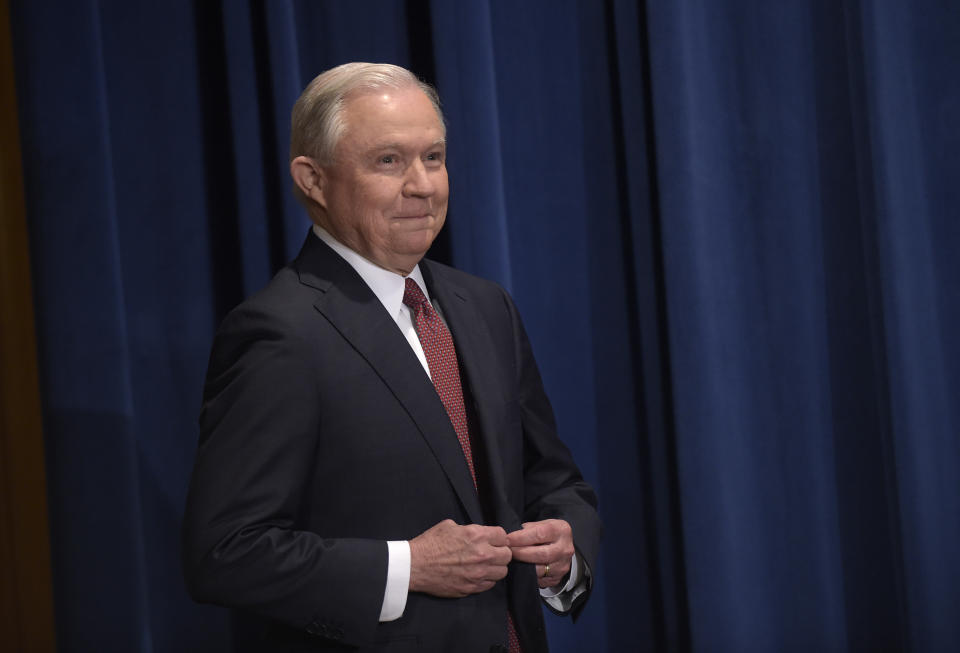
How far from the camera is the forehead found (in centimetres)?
→ 129

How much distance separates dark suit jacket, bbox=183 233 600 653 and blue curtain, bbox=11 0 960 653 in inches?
27.6

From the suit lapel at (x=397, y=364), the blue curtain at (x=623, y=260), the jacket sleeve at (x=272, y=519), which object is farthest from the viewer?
the blue curtain at (x=623, y=260)

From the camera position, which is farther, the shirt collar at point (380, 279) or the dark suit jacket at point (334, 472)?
the shirt collar at point (380, 279)

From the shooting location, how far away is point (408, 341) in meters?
1.32

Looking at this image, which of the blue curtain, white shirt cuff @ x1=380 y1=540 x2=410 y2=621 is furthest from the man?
the blue curtain

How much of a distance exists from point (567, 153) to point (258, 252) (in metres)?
0.70

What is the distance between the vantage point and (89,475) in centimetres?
188

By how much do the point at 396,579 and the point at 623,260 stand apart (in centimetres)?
110

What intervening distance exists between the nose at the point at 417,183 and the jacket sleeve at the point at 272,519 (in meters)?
0.26

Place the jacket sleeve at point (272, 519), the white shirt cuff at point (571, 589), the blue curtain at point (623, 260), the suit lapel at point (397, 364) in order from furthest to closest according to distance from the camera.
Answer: the blue curtain at point (623, 260) → the white shirt cuff at point (571, 589) → the suit lapel at point (397, 364) → the jacket sleeve at point (272, 519)

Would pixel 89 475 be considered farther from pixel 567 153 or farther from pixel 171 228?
pixel 567 153

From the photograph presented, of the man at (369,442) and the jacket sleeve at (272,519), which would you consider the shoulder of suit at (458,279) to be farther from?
the jacket sleeve at (272,519)

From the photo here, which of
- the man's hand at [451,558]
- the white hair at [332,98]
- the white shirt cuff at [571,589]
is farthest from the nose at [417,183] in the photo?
the white shirt cuff at [571,589]

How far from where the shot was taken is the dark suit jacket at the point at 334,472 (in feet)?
3.79
